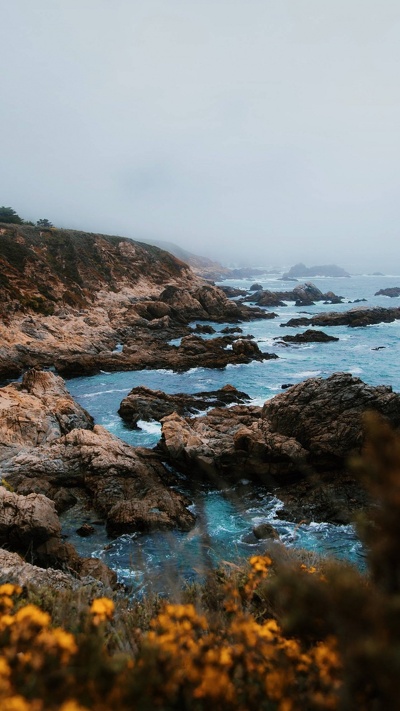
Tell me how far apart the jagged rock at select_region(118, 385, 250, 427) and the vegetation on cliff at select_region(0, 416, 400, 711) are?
808 inches

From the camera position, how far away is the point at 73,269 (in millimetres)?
59969

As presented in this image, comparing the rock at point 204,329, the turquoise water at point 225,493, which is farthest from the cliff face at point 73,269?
the turquoise water at point 225,493

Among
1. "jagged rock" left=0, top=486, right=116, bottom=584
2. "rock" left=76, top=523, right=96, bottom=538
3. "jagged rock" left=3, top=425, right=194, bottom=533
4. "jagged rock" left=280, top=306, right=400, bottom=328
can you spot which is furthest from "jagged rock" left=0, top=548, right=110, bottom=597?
"jagged rock" left=280, top=306, right=400, bottom=328

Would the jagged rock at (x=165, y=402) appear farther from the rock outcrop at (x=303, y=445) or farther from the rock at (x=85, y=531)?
the rock at (x=85, y=531)

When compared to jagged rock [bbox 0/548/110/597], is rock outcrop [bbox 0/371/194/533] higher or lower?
lower

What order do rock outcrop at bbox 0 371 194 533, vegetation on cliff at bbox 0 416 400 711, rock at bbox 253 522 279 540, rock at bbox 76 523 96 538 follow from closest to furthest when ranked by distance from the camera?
vegetation on cliff at bbox 0 416 400 711 → rock at bbox 253 522 279 540 → rock at bbox 76 523 96 538 → rock outcrop at bbox 0 371 194 533

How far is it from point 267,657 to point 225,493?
13917mm

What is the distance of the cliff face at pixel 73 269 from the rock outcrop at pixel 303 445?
30519mm

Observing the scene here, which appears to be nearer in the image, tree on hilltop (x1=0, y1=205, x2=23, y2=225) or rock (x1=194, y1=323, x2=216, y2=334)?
rock (x1=194, y1=323, x2=216, y2=334)

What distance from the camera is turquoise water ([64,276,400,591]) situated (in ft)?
39.5

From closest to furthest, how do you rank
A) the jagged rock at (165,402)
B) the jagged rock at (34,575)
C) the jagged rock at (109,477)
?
the jagged rock at (34,575), the jagged rock at (109,477), the jagged rock at (165,402)

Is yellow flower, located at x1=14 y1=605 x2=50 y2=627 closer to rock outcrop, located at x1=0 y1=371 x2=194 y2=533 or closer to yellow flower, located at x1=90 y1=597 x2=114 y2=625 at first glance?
yellow flower, located at x1=90 y1=597 x2=114 y2=625

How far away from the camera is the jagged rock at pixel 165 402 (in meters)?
23.7

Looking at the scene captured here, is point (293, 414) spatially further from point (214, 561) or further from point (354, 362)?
point (354, 362)
